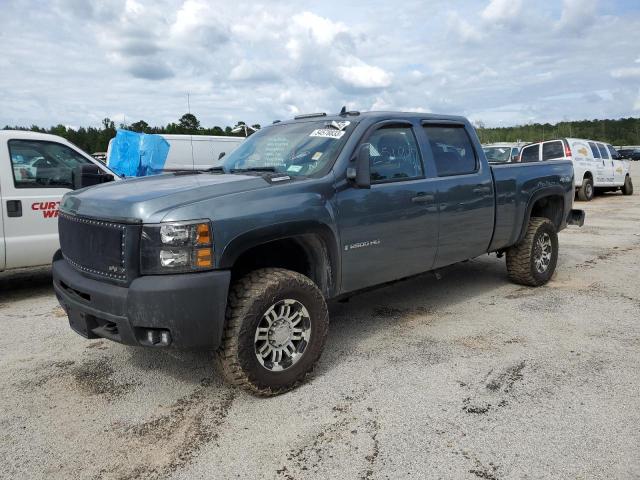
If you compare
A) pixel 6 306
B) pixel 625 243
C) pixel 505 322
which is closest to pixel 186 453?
pixel 505 322

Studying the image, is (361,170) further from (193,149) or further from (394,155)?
(193,149)

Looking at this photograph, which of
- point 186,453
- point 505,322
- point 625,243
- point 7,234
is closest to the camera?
point 186,453

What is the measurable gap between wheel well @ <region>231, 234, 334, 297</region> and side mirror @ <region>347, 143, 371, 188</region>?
0.51m

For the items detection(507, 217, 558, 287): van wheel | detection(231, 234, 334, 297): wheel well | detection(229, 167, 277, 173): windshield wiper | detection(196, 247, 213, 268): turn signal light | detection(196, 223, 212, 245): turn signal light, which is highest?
detection(229, 167, 277, 173): windshield wiper

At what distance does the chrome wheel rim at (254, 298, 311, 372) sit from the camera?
3420 millimetres

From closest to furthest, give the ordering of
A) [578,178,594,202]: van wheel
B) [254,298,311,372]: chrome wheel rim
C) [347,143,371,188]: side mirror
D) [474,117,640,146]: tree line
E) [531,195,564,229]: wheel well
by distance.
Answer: [254,298,311,372]: chrome wheel rim → [347,143,371,188]: side mirror → [531,195,564,229]: wheel well → [578,178,594,202]: van wheel → [474,117,640,146]: tree line

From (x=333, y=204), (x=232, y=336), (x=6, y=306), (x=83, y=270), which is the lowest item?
(x=6, y=306)

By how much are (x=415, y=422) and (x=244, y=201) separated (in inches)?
64.6

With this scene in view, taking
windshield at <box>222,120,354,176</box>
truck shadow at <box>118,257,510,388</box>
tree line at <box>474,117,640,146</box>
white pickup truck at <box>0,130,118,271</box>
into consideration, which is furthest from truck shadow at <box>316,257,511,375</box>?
tree line at <box>474,117,640,146</box>

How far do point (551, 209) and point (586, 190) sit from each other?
12.2 meters

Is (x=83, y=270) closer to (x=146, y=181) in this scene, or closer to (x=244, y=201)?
(x=146, y=181)

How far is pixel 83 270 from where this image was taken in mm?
3480

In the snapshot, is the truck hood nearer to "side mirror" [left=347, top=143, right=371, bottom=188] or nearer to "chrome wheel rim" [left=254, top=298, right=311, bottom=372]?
"side mirror" [left=347, top=143, right=371, bottom=188]

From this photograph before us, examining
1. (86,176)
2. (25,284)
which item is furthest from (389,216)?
(25,284)
